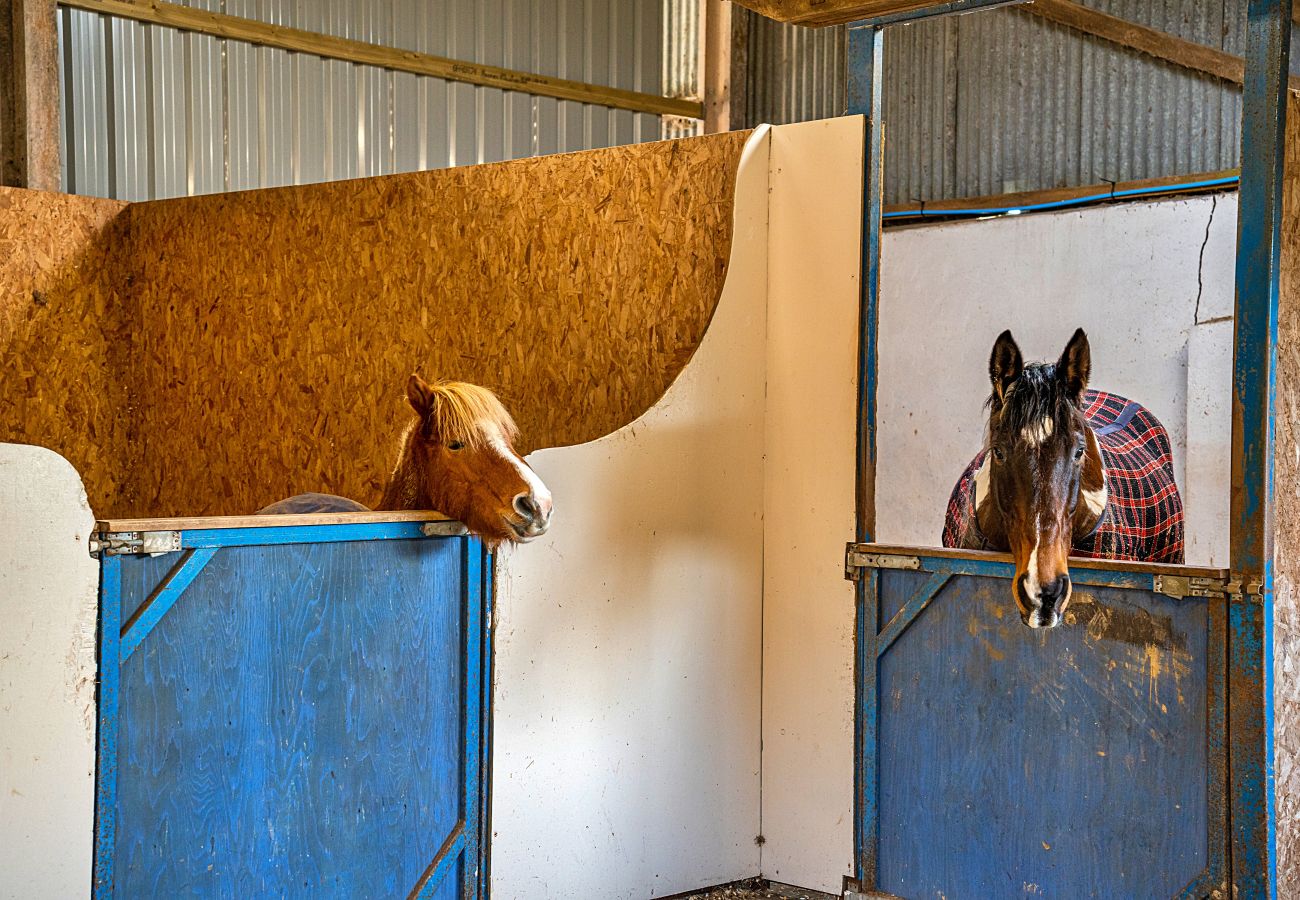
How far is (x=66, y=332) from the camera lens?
5.36m

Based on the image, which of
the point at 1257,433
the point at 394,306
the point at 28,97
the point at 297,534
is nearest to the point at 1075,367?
the point at 1257,433

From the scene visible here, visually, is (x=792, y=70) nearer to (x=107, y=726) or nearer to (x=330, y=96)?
(x=330, y=96)

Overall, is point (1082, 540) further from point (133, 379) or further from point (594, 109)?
point (594, 109)

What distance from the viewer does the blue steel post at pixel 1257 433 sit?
276cm

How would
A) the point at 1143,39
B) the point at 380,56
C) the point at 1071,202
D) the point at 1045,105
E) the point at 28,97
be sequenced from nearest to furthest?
1. the point at 28,97
2. the point at 1071,202
3. the point at 1143,39
4. the point at 1045,105
5. the point at 380,56

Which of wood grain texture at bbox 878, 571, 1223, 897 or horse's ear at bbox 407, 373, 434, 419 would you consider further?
horse's ear at bbox 407, 373, 434, 419

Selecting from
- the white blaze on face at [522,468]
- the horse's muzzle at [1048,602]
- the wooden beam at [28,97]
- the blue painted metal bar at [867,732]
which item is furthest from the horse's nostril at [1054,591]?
the wooden beam at [28,97]

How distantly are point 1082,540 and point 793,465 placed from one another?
2.59 feet

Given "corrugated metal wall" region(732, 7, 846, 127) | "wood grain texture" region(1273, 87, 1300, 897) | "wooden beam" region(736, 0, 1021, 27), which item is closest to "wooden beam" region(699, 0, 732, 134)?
"corrugated metal wall" region(732, 7, 846, 127)

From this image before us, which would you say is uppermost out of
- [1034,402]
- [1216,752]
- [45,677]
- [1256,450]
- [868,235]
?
[868,235]

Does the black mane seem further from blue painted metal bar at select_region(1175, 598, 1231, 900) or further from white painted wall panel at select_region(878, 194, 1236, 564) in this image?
white painted wall panel at select_region(878, 194, 1236, 564)

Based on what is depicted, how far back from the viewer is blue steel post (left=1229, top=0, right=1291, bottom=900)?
9.06 ft

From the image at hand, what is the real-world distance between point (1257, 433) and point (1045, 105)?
4.55 m

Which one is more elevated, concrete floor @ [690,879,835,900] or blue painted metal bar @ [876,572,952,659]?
blue painted metal bar @ [876,572,952,659]
